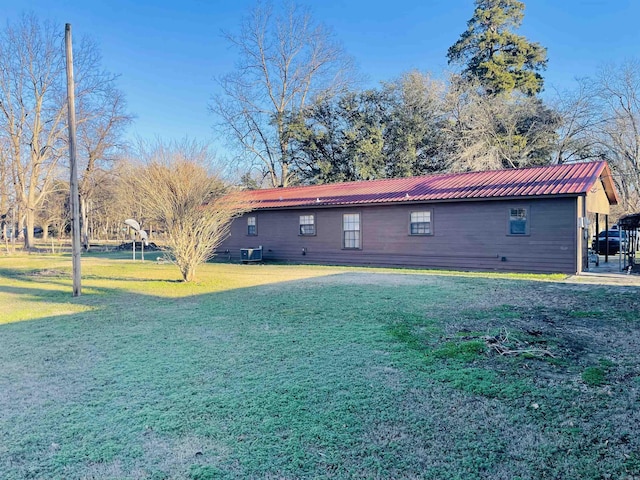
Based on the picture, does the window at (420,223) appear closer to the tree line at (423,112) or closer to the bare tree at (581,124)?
the tree line at (423,112)

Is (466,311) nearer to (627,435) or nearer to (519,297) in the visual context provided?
(519,297)

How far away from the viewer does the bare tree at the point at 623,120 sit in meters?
25.0

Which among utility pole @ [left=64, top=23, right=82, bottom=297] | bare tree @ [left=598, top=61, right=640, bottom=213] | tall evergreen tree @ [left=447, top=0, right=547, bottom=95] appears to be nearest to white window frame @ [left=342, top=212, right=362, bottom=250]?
utility pole @ [left=64, top=23, right=82, bottom=297]

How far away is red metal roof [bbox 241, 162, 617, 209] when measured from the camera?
12.5 m

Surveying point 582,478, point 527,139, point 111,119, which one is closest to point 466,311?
point 582,478

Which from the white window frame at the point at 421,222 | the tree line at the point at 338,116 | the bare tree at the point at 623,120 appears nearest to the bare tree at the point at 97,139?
the tree line at the point at 338,116

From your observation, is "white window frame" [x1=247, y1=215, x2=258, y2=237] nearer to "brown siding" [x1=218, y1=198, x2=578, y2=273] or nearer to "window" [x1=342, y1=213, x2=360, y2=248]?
"brown siding" [x1=218, y1=198, x2=578, y2=273]

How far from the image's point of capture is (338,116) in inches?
1068

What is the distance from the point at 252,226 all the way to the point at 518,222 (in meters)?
10.8

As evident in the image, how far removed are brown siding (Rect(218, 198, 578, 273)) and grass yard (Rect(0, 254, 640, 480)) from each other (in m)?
5.65

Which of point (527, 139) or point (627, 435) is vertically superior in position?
point (527, 139)

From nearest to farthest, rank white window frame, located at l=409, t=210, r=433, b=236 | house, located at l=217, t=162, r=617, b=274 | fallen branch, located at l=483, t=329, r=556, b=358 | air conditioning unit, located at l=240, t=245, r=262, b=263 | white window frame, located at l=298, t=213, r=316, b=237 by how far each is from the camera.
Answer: fallen branch, located at l=483, t=329, r=556, b=358 → house, located at l=217, t=162, r=617, b=274 → white window frame, located at l=409, t=210, r=433, b=236 → white window frame, located at l=298, t=213, r=316, b=237 → air conditioning unit, located at l=240, t=245, r=262, b=263

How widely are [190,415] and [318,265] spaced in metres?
13.2

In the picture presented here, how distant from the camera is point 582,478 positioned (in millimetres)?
2242
